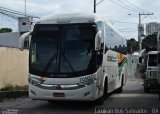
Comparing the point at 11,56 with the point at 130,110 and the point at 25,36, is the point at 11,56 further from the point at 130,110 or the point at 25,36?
the point at 130,110

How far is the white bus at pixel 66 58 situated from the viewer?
50.9ft

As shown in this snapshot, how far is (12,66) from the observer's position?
27.0 meters

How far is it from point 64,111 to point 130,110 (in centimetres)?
245

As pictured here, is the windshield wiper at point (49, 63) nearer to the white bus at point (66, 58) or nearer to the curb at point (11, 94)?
the white bus at point (66, 58)

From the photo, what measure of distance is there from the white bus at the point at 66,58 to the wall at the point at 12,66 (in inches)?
353

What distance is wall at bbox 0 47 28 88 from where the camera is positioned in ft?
83.3

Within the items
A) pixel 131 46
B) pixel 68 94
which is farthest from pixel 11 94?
pixel 131 46

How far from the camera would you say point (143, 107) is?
17250mm

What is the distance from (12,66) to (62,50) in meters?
11.6

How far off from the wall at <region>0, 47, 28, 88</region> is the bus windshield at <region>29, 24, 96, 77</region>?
30.5 feet

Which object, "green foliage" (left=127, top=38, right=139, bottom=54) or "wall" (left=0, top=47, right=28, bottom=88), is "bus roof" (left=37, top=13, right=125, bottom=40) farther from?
"green foliage" (left=127, top=38, right=139, bottom=54)

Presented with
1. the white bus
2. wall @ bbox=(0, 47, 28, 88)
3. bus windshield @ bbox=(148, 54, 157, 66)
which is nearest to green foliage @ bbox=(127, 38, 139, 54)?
bus windshield @ bbox=(148, 54, 157, 66)

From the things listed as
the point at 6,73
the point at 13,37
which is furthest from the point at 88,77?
the point at 13,37

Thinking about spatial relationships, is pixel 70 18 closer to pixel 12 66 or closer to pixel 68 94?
pixel 68 94
